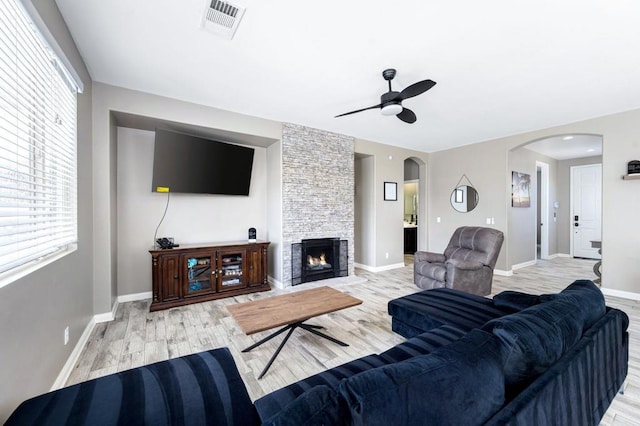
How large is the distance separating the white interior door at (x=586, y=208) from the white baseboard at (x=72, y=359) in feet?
32.1

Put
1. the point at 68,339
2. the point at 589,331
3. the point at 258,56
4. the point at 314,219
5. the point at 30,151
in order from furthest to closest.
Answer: the point at 314,219 → the point at 258,56 → the point at 68,339 → the point at 30,151 → the point at 589,331

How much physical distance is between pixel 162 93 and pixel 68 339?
275 cm

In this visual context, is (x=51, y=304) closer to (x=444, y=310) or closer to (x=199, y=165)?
(x=199, y=165)

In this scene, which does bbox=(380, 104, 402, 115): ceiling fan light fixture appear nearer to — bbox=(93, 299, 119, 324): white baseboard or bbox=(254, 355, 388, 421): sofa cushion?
bbox=(254, 355, 388, 421): sofa cushion

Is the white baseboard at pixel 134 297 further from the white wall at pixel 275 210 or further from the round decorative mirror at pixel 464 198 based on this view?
the round decorative mirror at pixel 464 198

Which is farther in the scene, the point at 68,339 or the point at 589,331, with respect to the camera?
the point at 68,339

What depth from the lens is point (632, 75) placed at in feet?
9.25

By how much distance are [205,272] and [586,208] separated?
9.03 m

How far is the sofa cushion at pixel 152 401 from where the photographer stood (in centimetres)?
101

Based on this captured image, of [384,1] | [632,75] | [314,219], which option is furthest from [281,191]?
[632,75]

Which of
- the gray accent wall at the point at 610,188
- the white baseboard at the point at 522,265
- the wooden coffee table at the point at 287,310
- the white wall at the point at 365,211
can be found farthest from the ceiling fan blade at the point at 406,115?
the white baseboard at the point at 522,265

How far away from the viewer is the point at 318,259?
15.6 ft

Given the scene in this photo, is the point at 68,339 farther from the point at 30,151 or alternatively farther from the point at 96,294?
the point at 30,151

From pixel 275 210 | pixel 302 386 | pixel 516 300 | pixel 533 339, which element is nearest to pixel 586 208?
pixel 516 300
